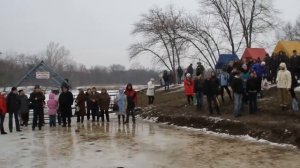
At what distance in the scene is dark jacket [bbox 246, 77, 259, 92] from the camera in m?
17.1

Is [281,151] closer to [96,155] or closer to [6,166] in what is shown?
[96,155]

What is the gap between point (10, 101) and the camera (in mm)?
17922

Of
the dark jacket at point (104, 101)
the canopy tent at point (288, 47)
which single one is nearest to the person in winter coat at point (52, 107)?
the dark jacket at point (104, 101)

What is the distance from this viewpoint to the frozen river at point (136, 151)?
10852mm

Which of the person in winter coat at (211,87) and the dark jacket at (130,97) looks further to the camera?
the dark jacket at (130,97)

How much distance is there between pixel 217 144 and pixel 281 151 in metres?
2.11

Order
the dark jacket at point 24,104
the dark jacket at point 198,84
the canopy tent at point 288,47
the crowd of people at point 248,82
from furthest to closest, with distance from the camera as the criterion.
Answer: the canopy tent at point 288,47 < the dark jacket at point 24,104 < the dark jacket at point 198,84 < the crowd of people at point 248,82

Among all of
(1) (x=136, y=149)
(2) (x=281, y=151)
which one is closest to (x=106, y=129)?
(1) (x=136, y=149)

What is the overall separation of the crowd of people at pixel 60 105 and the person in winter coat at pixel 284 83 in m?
6.90

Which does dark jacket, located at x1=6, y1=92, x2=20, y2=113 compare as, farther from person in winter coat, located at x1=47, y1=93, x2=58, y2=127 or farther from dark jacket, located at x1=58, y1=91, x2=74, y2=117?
dark jacket, located at x1=58, y1=91, x2=74, y2=117

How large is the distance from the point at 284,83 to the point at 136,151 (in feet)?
23.1

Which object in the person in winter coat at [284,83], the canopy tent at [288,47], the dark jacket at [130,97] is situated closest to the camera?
the person in winter coat at [284,83]

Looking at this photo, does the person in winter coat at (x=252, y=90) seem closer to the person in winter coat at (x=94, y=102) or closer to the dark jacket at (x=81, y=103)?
the person in winter coat at (x=94, y=102)

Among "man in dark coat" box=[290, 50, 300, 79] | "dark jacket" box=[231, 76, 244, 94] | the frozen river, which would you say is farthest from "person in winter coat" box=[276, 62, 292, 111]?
the frozen river
